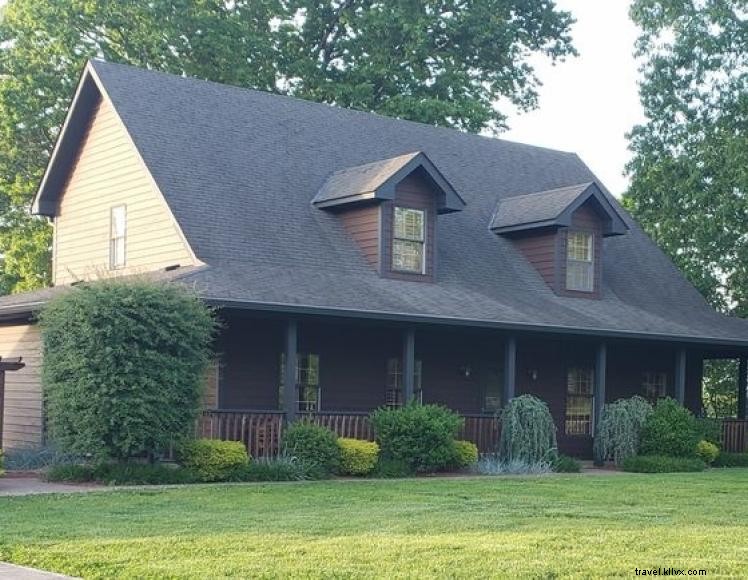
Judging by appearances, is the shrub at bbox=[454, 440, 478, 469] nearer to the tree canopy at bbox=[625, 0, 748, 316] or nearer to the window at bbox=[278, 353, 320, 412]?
the window at bbox=[278, 353, 320, 412]

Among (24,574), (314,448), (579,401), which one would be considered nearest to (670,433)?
(579,401)

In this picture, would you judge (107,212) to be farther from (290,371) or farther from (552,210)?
(552,210)

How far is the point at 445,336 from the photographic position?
25.3 metres

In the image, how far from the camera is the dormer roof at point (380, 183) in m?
23.5

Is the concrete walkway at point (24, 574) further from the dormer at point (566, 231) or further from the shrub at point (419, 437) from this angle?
the dormer at point (566, 231)

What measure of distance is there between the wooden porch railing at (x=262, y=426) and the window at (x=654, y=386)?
980 centimetres

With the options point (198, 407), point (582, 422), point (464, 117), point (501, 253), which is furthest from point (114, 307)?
point (464, 117)

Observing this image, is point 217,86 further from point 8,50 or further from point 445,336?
point 8,50

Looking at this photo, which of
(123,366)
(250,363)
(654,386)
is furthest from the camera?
(654,386)

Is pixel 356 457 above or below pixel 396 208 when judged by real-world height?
below

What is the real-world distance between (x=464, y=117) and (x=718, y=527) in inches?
1003

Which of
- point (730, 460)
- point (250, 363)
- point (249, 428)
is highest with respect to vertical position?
point (250, 363)

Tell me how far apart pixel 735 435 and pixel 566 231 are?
6027 mm

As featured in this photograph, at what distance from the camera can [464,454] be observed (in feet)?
71.1
